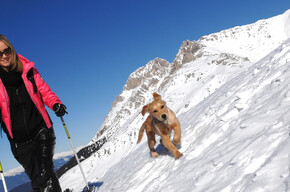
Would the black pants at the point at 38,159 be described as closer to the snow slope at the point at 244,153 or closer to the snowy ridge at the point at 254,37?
the snow slope at the point at 244,153

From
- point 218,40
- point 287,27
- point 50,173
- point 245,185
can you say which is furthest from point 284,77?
point 287,27

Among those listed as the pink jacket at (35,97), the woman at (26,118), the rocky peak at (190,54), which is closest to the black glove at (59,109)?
the pink jacket at (35,97)

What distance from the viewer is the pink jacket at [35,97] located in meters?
4.02

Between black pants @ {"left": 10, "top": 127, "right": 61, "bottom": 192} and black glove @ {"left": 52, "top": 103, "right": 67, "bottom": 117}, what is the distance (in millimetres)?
445

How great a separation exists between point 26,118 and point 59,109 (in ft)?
2.22

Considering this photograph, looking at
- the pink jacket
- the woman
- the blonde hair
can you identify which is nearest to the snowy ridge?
the pink jacket

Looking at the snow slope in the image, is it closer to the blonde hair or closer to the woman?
the woman

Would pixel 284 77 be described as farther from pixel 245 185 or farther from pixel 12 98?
pixel 12 98

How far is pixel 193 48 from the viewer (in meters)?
97.5

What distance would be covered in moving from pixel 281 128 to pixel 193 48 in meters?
98.7

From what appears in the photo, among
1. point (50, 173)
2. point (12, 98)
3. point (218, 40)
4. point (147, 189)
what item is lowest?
point (147, 189)

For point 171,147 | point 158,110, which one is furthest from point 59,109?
point 171,147

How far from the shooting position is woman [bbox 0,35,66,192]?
411 centimetres

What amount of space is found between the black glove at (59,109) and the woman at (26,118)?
24cm
